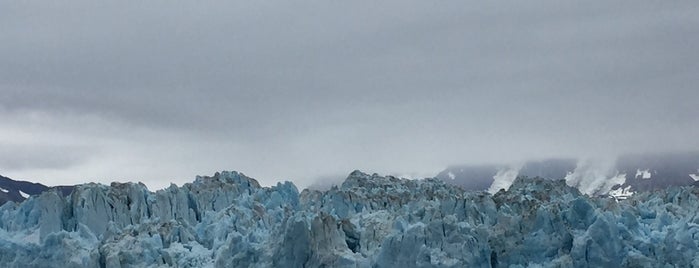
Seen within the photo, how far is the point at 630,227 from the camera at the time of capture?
45.7 meters

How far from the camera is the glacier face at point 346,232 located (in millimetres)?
43281

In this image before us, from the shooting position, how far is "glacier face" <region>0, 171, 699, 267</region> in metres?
43.3

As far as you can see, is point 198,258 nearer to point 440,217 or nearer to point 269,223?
point 269,223

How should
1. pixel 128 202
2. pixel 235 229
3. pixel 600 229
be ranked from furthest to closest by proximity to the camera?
pixel 128 202
pixel 235 229
pixel 600 229

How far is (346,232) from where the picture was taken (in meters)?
45.8

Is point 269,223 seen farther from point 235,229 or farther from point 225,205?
point 225,205

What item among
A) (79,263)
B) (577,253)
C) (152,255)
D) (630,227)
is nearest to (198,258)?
(152,255)

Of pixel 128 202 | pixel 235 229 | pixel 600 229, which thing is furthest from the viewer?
pixel 128 202

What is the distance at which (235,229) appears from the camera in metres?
47.5

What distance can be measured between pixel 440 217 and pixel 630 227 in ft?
27.4

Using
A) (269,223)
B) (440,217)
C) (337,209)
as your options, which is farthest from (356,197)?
(440,217)

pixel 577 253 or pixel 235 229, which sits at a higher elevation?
pixel 235 229

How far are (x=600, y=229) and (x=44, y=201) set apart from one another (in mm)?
25879

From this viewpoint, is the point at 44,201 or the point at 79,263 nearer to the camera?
the point at 79,263
